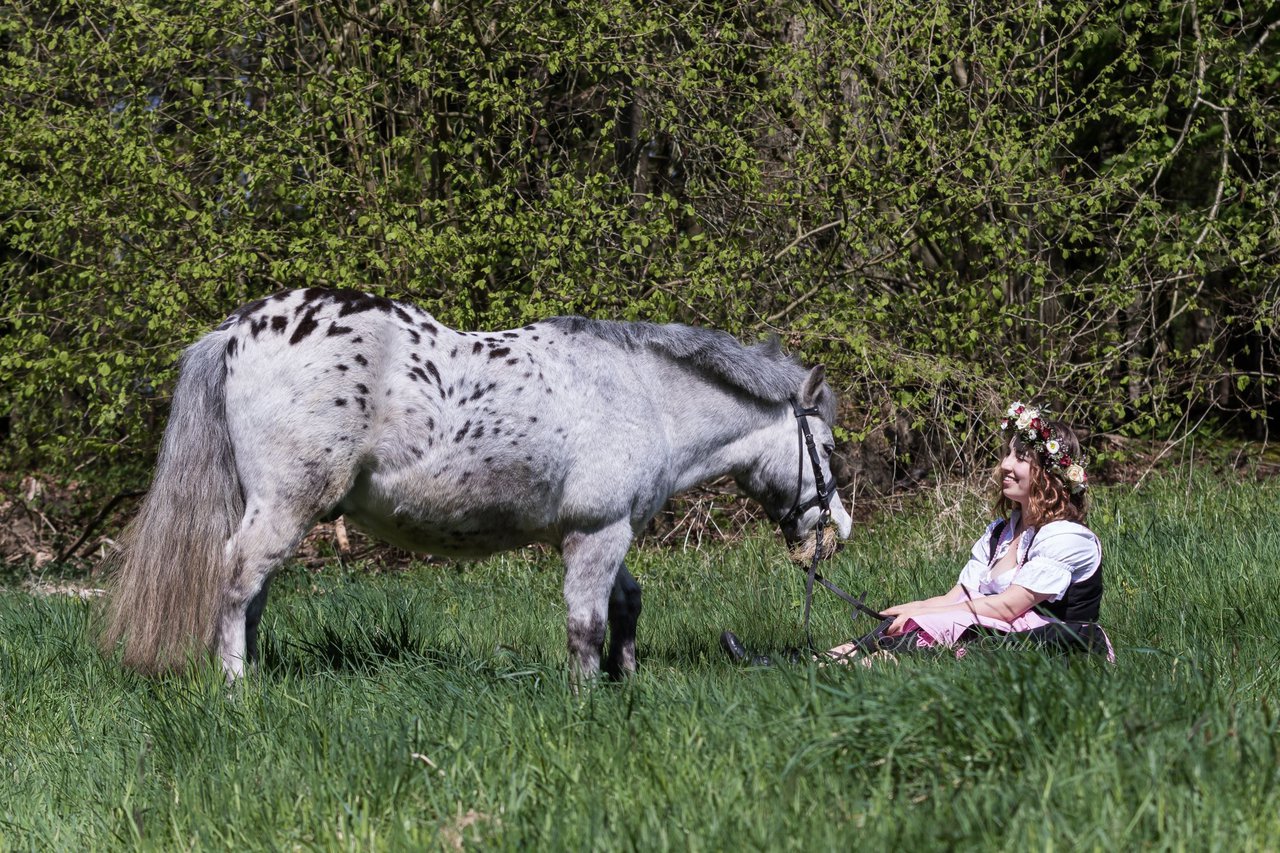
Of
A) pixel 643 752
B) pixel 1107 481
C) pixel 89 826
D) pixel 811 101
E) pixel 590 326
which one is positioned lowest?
pixel 1107 481

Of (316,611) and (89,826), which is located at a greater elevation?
(89,826)

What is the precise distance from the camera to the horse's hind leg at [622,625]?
5.54 metres

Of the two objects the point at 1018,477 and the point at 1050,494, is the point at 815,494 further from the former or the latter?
the point at 1050,494

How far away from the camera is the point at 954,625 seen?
506 cm

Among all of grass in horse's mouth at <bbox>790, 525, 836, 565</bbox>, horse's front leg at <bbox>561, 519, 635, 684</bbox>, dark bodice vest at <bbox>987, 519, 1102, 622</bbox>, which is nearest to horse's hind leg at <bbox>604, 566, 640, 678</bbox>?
horse's front leg at <bbox>561, 519, 635, 684</bbox>

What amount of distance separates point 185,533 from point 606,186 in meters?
4.38

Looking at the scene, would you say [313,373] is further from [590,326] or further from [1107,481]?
[1107,481]

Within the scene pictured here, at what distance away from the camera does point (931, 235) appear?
8461 millimetres

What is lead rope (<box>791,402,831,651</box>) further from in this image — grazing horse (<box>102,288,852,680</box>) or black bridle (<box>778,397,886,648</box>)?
grazing horse (<box>102,288,852,680</box>)

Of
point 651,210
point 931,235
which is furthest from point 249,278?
point 931,235

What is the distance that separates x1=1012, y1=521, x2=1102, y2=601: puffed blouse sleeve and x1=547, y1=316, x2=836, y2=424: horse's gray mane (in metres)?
1.32

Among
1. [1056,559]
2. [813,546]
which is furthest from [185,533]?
[1056,559]

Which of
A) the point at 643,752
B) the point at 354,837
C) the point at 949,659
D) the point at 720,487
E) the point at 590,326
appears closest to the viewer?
the point at 354,837

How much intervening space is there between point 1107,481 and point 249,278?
7323mm
